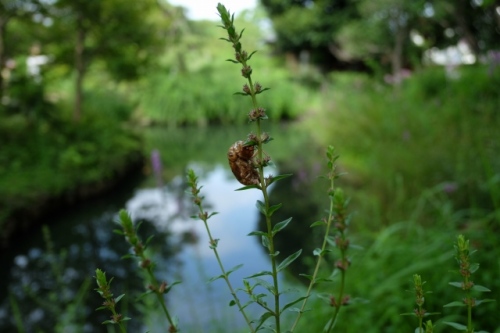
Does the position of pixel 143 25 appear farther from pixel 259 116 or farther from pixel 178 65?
pixel 178 65

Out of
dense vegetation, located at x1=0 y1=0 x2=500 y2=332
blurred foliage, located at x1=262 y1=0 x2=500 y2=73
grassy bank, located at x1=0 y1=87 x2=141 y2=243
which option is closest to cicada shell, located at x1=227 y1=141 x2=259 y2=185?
dense vegetation, located at x1=0 y1=0 x2=500 y2=332

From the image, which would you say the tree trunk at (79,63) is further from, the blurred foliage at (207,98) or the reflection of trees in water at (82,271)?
the blurred foliage at (207,98)

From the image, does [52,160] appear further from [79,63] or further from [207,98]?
[207,98]

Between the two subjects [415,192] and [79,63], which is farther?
[79,63]

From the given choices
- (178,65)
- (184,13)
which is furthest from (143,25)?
(184,13)

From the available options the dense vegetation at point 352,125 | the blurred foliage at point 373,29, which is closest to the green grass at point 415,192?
the dense vegetation at point 352,125

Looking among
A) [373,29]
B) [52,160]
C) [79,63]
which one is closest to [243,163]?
[52,160]

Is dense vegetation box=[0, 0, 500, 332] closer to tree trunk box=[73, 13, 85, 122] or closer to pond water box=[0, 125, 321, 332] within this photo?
tree trunk box=[73, 13, 85, 122]
